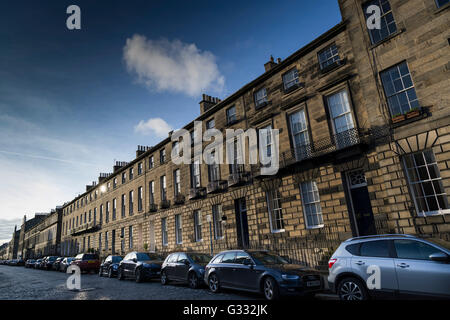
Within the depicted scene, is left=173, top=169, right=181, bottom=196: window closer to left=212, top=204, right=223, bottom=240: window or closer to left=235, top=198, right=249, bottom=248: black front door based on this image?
left=212, top=204, right=223, bottom=240: window

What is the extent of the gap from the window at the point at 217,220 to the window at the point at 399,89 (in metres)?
12.6

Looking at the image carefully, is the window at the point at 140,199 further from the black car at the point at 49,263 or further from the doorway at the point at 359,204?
the doorway at the point at 359,204

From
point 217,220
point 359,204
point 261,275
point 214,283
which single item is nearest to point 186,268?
point 214,283

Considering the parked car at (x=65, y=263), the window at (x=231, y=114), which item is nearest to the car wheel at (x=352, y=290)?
the window at (x=231, y=114)

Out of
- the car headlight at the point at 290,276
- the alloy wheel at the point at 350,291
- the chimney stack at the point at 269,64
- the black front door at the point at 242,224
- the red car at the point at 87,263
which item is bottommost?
the alloy wheel at the point at 350,291

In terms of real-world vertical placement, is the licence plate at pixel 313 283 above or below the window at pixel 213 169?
below

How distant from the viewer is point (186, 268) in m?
12.3

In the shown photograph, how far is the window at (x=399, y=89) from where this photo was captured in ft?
38.5

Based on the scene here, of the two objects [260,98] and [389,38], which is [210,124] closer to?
[260,98]

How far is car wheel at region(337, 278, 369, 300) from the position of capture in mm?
6855

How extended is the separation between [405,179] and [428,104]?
296cm

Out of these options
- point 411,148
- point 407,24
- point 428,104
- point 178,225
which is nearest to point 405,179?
point 411,148

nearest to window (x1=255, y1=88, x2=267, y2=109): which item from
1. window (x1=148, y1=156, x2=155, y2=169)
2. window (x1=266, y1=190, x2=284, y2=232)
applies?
window (x1=266, y1=190, x2=284, y2=232)

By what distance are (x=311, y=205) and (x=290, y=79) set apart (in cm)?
743
